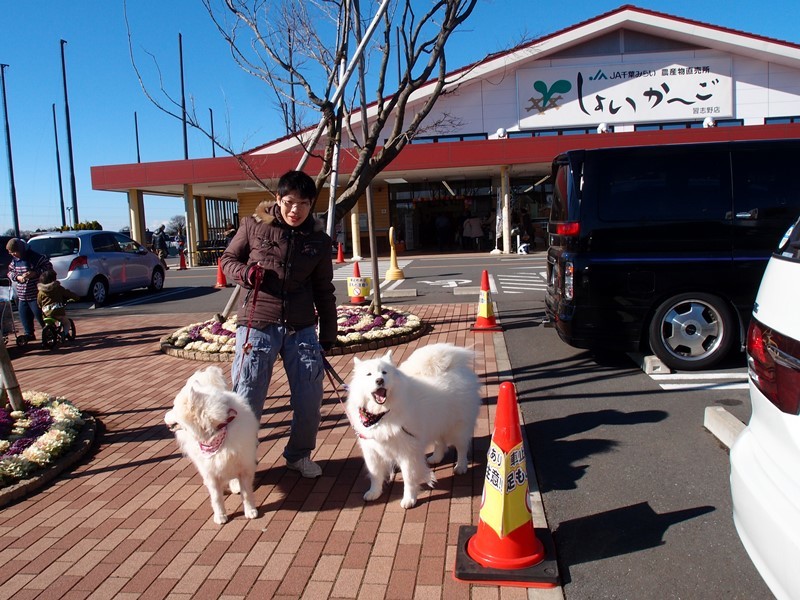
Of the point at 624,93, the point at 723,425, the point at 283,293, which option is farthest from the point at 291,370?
the point at 624,93

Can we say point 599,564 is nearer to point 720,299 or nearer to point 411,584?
point 411,584

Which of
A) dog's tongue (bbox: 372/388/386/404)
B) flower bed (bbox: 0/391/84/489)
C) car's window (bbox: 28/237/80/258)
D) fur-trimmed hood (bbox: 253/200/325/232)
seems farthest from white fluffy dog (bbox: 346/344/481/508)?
car's window (bbox: 28/237/80/258)

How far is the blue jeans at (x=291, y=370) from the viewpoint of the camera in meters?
4.02

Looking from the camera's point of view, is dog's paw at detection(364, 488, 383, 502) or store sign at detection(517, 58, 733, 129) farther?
store sign at detection(517, 58, 733, 129)

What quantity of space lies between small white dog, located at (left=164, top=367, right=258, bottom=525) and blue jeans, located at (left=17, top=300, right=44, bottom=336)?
713 centimetres

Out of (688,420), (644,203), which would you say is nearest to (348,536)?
(688,420)

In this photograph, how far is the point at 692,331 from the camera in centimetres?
636

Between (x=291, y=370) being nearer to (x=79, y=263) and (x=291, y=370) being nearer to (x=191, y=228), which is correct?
(x=79, y=263)

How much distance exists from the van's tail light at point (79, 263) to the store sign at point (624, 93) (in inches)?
800

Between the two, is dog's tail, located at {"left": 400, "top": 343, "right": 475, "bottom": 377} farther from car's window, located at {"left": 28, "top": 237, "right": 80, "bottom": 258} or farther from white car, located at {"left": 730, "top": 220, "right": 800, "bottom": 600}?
car's window, located at {"left": 28, "top": 237, "right": 80, "bottom": 258}

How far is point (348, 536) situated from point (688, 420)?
313cm

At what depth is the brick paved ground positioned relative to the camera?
10.1 feet

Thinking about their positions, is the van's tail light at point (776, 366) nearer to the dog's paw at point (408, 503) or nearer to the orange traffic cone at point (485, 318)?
the dog's paw at point (408, 503)

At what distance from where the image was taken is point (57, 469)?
455 cm
